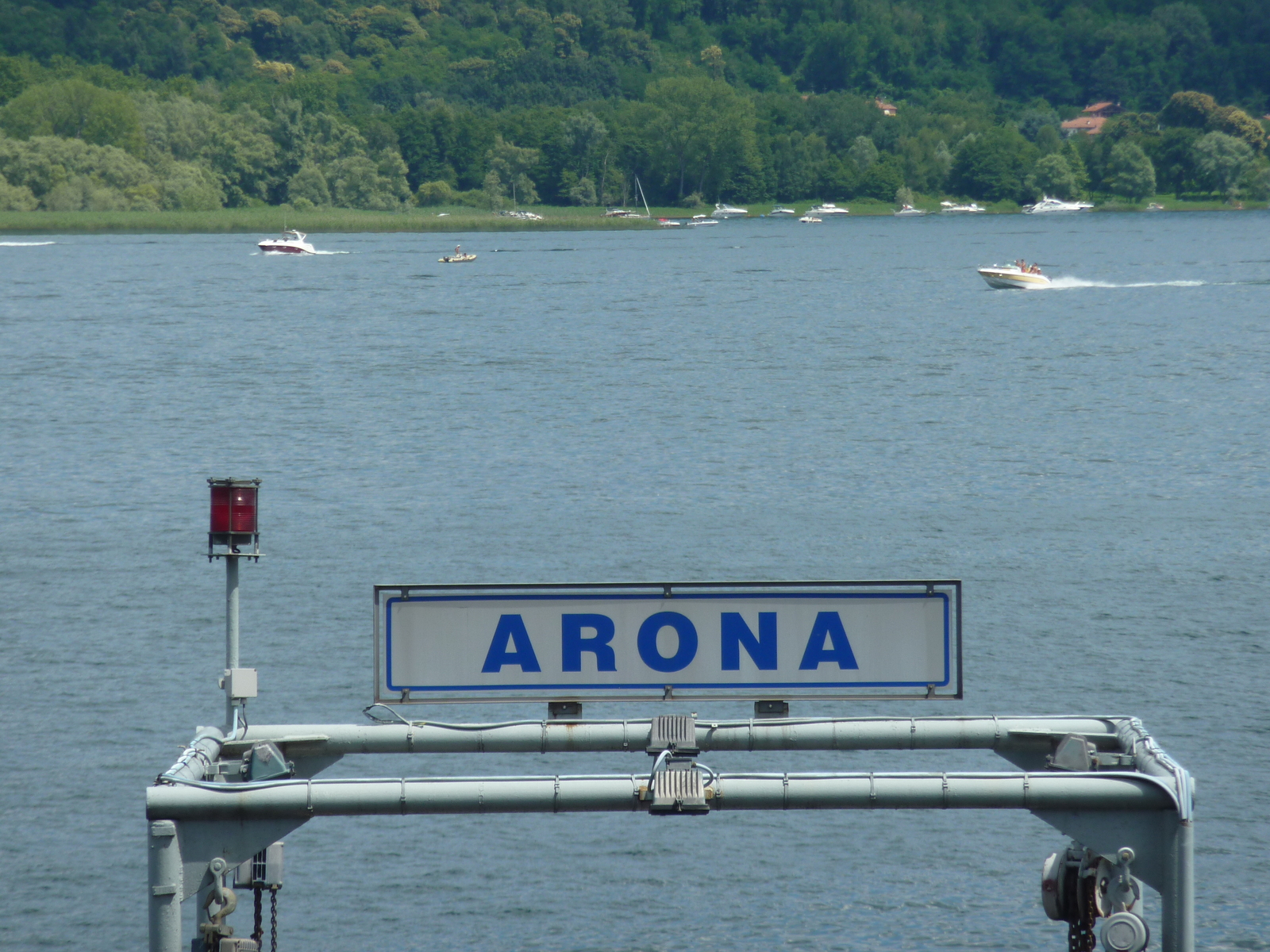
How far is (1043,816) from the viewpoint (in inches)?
498

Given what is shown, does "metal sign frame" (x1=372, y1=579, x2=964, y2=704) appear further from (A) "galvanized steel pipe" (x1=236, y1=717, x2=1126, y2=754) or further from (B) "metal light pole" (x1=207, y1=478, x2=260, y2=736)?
(B) "metal light pole" (x1=207, y1=478, x2=260, y2=736)

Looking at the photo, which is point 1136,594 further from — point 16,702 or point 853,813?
point 16,702

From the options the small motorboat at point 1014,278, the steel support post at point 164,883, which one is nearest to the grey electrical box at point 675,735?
the steel support post at point 164,883

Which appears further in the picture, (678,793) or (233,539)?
(233,539)

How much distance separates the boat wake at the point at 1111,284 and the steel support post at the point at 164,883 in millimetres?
132064

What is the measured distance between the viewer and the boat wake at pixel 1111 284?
140 metres

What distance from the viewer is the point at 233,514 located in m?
14.2

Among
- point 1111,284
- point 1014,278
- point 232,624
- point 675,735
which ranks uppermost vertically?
point 1111,284

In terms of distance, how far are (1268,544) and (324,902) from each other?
30.0 metres

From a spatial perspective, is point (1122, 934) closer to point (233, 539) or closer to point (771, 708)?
point (771, 708)

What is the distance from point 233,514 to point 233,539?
22 cm

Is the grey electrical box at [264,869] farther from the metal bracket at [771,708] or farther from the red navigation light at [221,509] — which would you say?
the metal bracket at [771,708]

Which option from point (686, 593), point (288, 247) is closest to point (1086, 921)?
point (686, 593)

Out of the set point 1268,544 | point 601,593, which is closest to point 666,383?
point 1268,544
